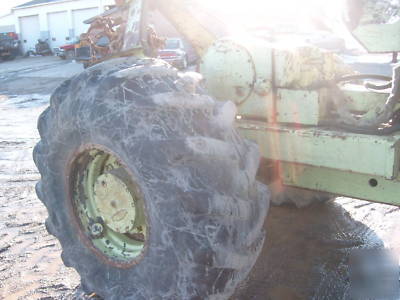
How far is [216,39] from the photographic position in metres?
3.12

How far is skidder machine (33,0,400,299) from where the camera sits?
6.69 ft

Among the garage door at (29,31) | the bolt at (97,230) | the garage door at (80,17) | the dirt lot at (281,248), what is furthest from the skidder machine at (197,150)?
the garage door at (29,31)

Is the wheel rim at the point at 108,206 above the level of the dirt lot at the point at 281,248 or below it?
above

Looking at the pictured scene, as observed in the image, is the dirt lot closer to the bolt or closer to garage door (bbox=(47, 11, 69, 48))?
the bolt

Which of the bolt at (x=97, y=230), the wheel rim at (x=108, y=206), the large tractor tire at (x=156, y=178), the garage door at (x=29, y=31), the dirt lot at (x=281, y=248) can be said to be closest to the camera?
the large tractor tire at (x=156, y=178)

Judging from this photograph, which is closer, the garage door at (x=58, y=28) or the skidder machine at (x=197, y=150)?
the skidder machine at (x=197, y=150)

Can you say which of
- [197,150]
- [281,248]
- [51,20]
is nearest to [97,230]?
[197,150]

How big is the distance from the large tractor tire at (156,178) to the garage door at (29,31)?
33.8 m

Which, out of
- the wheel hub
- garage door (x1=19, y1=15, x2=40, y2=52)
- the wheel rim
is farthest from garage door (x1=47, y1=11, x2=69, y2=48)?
the wheel hub

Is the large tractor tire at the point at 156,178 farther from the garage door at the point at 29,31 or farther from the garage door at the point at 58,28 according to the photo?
the garage door at the point at 29,31

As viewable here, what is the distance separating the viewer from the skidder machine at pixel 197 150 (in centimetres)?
204

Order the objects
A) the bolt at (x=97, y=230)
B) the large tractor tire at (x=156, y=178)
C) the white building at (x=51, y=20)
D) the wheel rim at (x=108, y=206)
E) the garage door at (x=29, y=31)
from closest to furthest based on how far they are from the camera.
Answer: the large tractor tire at (x=156, y=178) < the wheel rim at (x=108, y=206) < the bolt at (x=97, y=230) < the white building at (x=51, y=20) < the garage door at (x=29, y=31)

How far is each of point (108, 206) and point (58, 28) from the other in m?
32.2

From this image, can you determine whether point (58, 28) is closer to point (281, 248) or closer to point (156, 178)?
point (281, 248)
